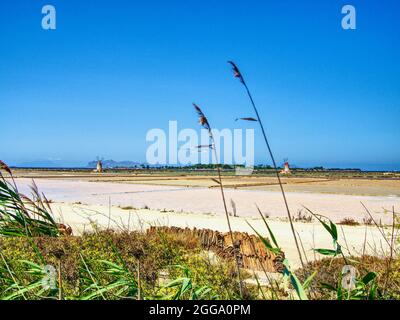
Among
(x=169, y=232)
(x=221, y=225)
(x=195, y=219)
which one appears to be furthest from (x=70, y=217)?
(x=169, y=232)

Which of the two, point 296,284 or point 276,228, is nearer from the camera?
point 296,284

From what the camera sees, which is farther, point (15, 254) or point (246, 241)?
point (246, 241)

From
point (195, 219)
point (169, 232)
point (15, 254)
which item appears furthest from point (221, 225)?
point (15, 254)

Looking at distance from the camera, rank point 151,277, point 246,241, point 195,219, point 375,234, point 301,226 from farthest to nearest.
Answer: point 195,219 < point 301,226 < point 375,234 < point 246,241 < point 151,277

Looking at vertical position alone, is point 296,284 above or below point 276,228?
above

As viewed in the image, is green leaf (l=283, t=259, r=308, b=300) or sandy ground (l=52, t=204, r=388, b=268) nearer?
green leaf (l=283, t=259, r=308, b=300)

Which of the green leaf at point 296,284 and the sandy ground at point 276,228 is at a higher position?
the green leaf at point 296,284

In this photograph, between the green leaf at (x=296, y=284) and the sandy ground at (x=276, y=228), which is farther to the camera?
the sandy ground at (x=276, y=228)

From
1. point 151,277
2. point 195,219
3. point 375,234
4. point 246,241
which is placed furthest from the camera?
point 195,219

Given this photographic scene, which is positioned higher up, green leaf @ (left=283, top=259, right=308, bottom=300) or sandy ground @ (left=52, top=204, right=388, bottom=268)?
green leaf @ (left=283, top=259, right=308, bottom=300)
